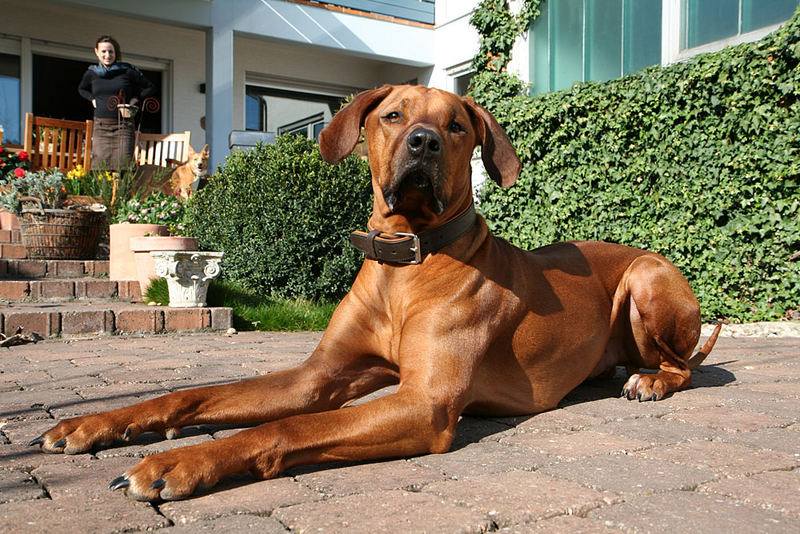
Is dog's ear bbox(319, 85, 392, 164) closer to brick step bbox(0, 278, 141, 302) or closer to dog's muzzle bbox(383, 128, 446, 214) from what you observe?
dog's muzzle bbox(383, 128, 446, 214)

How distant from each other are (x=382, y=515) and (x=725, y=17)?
26.9ft

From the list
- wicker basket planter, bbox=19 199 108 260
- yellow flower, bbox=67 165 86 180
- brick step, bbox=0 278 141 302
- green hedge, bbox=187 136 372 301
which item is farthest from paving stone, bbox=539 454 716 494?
yellow flower, bbox=67 165 86 180

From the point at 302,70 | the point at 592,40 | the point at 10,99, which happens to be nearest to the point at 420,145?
the point at 592,40

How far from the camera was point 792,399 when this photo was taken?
308 centimetres

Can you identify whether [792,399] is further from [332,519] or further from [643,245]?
[643,245]

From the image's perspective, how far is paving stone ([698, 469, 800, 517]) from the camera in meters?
1.72

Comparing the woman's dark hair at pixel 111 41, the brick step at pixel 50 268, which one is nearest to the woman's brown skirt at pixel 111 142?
the woman's dark hair at pixel 111 41

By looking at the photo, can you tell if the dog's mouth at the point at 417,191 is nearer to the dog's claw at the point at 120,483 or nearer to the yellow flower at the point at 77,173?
the dog's claw at the point at 120,483

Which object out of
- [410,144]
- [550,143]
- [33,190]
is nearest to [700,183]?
[550,143]

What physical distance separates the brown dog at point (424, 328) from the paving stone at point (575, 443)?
257 mm

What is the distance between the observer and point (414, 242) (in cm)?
257

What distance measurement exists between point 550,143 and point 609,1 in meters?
2.77

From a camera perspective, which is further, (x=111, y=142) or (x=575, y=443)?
(x=111, y=142)

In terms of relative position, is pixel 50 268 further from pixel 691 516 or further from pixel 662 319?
pixel 691 516
